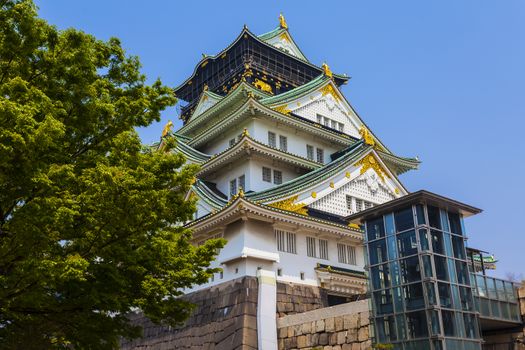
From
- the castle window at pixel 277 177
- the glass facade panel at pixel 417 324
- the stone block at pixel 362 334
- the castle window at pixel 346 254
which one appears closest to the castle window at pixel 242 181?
the castle window at pixel 277 177

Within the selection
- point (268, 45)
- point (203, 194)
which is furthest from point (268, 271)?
point (268, 45)

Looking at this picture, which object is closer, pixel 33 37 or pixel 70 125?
pixel 33 37

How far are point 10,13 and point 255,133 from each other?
65.3ft

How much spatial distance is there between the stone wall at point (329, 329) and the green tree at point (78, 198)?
319 inches

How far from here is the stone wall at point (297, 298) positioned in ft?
75.3

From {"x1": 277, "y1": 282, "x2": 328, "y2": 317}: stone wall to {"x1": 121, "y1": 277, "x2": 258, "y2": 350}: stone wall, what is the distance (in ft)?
4.48

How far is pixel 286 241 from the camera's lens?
80.4 feet

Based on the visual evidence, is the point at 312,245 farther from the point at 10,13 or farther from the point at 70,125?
the point at 10,13

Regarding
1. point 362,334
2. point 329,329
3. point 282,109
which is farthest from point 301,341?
point 282,109

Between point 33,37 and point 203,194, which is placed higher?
point 203,194

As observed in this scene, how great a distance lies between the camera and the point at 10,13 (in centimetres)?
986

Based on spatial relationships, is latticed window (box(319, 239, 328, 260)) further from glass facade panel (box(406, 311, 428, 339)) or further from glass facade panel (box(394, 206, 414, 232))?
glass facade panel (box(406, 311, 428, 339))

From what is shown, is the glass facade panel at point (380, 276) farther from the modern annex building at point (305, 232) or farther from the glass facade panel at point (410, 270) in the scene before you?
the glass facade panel at point (410, 270)

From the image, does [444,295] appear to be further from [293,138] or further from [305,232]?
[293,138]
